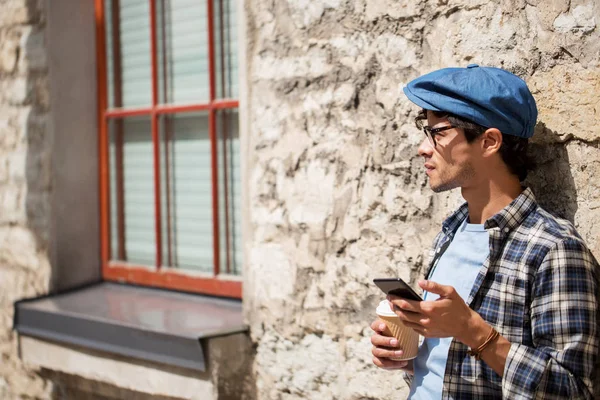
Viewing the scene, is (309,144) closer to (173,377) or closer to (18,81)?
(173,377)

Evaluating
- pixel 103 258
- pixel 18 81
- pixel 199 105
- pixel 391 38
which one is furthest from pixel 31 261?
pixel 391 38

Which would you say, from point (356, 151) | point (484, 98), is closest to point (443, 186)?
point (484, 98)

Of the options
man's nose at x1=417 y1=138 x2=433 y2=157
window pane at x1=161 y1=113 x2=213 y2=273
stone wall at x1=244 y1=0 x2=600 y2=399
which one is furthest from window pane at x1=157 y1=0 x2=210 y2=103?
man's nose at x1=417 y1=138 x2=433 y2=157

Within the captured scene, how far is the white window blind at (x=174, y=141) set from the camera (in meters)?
3.51

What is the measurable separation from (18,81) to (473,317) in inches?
121

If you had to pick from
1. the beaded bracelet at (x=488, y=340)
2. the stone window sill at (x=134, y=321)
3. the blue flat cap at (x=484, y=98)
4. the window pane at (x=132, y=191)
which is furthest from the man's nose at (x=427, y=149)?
the window pane at (x=132, y=191)

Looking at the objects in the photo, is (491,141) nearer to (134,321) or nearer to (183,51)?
(134,321)

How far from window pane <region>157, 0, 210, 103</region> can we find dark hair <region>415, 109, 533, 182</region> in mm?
1738

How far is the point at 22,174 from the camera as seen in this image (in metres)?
4.10

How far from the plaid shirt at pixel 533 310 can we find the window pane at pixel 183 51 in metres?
1.97

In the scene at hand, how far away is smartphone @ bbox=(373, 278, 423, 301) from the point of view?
177 cm

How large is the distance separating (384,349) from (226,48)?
1.85 m

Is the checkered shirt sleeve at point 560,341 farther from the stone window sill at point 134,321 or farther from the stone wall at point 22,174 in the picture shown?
the stone wall at point 22,174

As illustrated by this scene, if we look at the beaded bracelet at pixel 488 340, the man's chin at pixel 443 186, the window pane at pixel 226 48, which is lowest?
the beaded bracelet at pixel 488 340
